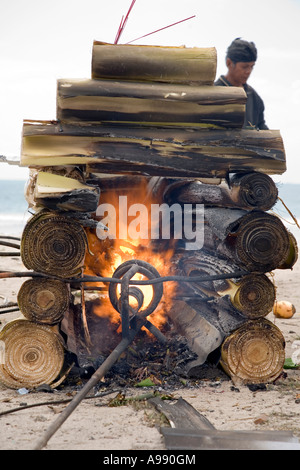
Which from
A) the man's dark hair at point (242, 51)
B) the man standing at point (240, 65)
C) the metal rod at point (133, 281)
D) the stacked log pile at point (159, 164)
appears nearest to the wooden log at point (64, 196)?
the stacked log pile at point (159, 164)

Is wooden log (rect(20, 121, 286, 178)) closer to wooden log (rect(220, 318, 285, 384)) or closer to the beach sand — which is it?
wooden log (rect(220, 318, 285, 384))

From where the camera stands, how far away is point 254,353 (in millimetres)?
4730

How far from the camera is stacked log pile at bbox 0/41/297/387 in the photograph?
438 cm

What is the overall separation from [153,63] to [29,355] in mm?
2693

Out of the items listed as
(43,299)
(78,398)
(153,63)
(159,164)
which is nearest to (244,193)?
(159,164)

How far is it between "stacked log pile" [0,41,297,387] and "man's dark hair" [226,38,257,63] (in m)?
2.37

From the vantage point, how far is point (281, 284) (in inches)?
396

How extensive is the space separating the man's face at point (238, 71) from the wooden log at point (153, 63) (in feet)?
7.81

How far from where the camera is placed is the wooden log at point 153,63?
4477mm

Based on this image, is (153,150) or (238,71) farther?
(238,71)

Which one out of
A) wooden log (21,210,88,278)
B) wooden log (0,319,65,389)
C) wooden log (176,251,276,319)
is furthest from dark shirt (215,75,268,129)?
wooden log (0,319,65,389)

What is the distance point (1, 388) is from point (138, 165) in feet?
7.31

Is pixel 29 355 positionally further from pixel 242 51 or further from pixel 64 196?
pixel 242 51

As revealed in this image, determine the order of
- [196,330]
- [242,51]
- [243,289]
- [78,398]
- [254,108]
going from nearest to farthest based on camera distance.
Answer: [78,398] < [243,289] < [196,330] < [242,51] < [254,108]
